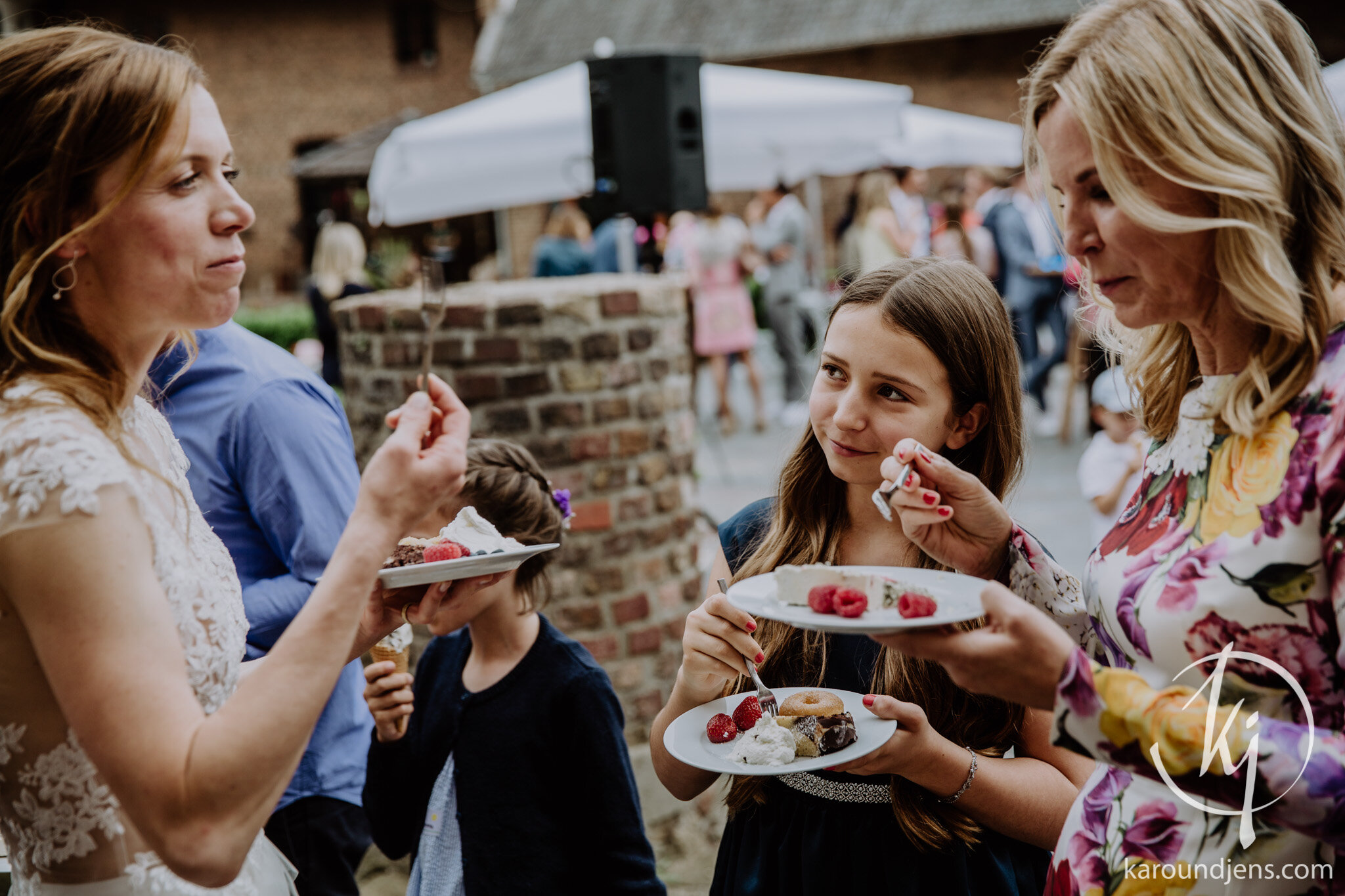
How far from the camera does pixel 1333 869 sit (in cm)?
134

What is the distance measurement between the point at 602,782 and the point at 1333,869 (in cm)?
130

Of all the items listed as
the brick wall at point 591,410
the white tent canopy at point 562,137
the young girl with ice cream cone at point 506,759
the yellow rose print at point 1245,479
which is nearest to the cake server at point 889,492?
the yellow rose print at point 1245,479

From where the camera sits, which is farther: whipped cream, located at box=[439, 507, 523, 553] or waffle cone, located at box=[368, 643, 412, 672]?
waffle cone, located at box=[368, 643, 412, 672]

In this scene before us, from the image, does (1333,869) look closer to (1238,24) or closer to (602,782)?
(1238,24)

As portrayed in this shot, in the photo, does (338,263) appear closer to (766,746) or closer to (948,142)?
(766,746)

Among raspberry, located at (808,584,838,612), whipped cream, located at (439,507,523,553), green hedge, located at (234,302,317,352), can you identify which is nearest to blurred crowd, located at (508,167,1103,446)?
whipped cream, located at (439,507,523,553)

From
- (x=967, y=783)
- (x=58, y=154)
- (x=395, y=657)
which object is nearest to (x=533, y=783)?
(x=395, y=657)

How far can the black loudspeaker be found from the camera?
5.77 m

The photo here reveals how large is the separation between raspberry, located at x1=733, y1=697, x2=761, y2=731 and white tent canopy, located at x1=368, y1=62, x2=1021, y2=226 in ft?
19.0

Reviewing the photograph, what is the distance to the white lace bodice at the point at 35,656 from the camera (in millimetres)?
1264

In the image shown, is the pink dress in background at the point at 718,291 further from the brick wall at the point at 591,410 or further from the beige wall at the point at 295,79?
the beige wall at the point at 295,79

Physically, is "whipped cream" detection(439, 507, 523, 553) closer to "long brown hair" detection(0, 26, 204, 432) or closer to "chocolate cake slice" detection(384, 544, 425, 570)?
"chocolate cake slice" detection(384, 544, 425, 570)

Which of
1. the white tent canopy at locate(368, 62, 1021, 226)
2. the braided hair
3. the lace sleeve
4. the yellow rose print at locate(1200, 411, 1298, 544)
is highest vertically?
the white tent canopy at locate(368, 62, 1021, 226)

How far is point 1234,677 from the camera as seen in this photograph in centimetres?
131
